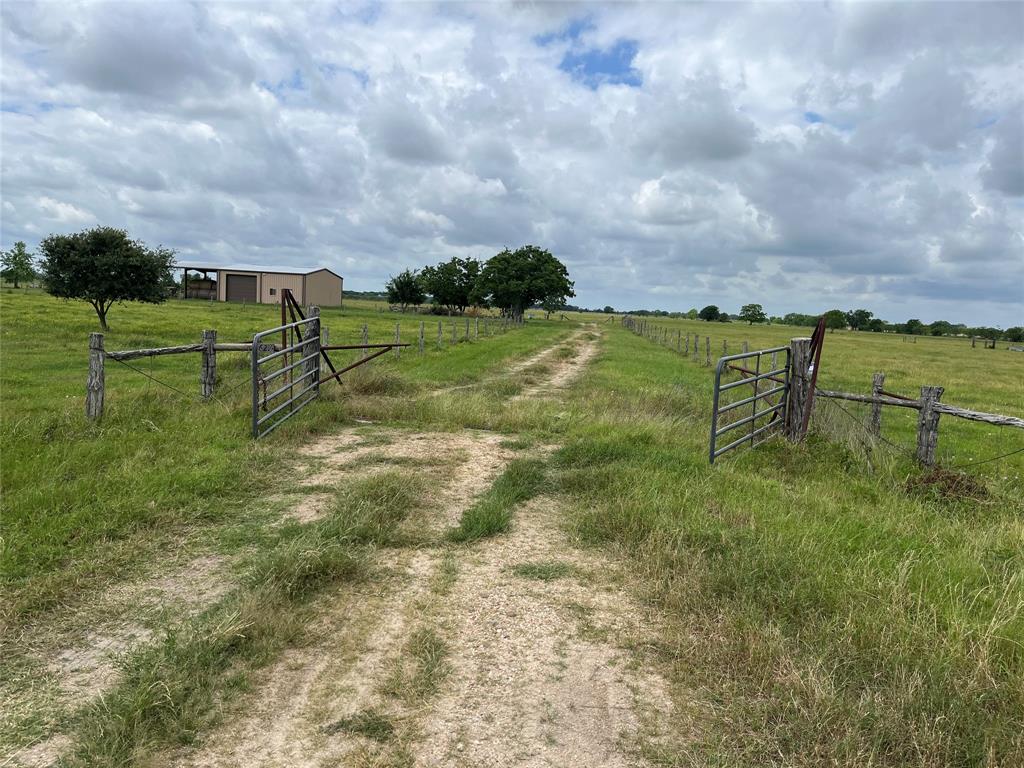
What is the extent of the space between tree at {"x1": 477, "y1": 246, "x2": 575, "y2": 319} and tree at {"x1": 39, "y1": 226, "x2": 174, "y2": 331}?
1533 inches

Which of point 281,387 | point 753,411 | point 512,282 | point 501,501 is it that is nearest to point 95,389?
point 281,387

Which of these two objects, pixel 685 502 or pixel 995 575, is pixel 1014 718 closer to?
pixel 995 575

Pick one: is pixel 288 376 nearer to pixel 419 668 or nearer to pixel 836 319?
pixel 419 668

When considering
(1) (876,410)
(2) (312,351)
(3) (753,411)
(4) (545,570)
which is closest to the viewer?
(4) (545,570)

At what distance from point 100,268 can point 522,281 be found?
4265 cm

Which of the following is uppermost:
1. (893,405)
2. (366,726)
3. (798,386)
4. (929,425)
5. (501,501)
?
(798,386)

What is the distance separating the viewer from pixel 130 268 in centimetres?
2964

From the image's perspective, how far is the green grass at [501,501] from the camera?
551 cm

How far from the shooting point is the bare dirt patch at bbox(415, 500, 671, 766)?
2895 millimetres

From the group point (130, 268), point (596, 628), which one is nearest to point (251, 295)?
point (130, 268)

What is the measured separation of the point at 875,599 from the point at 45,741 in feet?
15.4

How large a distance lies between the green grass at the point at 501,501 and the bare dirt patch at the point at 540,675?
50 centimetres

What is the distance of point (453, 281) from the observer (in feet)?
261

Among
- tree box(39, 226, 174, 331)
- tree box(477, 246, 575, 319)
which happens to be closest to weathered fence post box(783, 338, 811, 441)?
tree box(39, 226, 174, 331)
